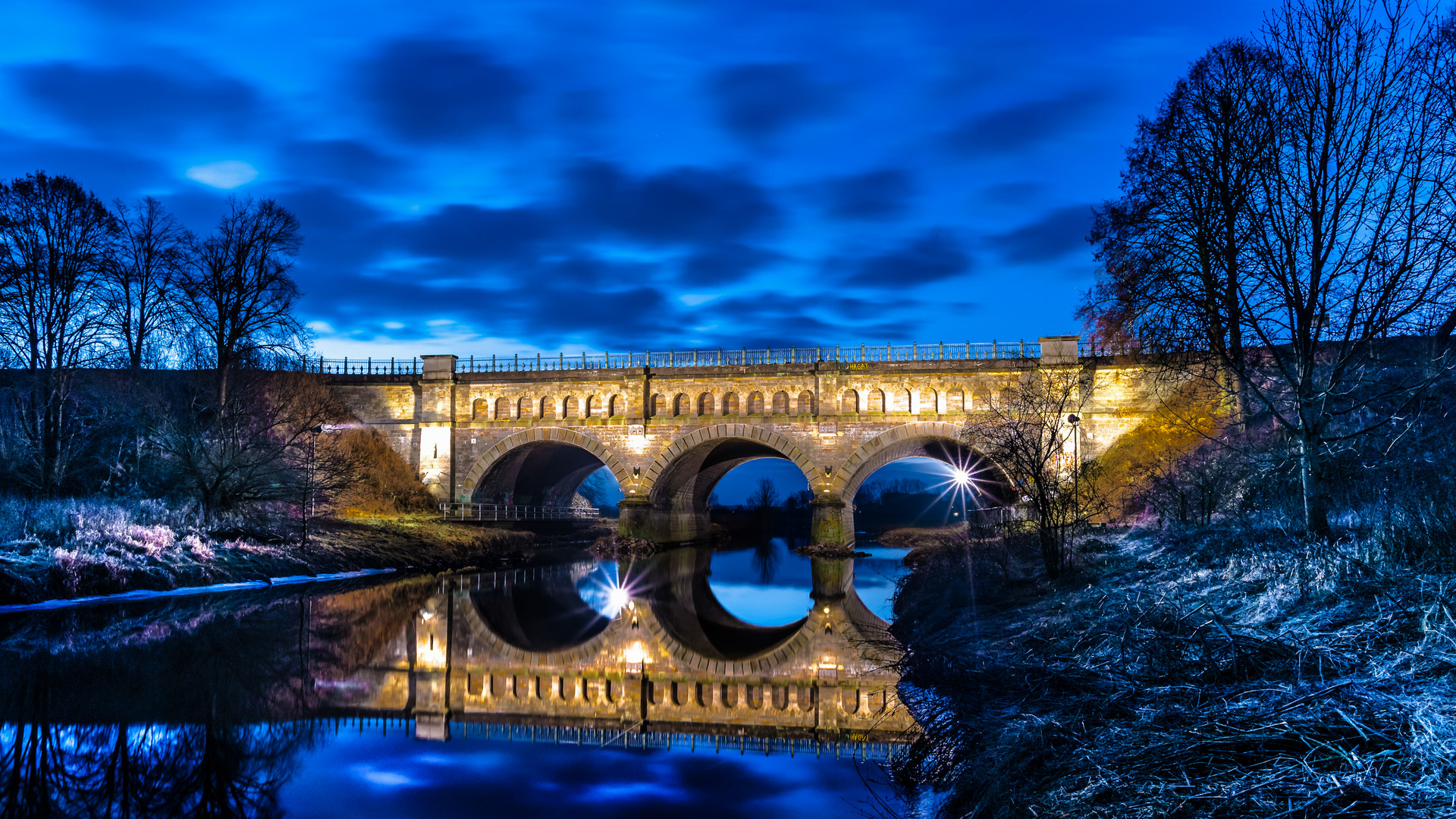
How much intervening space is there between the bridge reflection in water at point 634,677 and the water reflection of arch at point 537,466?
20.8 m

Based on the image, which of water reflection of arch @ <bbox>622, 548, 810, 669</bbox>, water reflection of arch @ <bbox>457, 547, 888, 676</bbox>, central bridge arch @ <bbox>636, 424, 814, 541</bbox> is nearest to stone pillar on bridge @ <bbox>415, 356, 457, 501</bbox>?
central bridge arch @ <bbox>636, 424, 814, 541</bbox>

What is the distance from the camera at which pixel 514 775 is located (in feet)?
26.5

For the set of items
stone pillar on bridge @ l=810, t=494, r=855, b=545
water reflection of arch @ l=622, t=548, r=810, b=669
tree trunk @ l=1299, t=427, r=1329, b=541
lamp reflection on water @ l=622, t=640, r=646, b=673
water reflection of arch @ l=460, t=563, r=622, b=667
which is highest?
tree trunk @ l=1299, t=427, r=1329, b=541

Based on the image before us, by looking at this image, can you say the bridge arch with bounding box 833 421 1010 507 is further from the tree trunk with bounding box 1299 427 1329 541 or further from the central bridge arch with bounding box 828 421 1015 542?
the tree trunk with bounding box 1299 427 1329 541

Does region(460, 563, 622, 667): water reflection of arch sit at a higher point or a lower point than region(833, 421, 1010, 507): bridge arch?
lower

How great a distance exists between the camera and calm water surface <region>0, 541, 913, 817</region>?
725cm

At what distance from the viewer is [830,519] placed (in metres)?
40.0

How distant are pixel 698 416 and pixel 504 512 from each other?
39.9 ft

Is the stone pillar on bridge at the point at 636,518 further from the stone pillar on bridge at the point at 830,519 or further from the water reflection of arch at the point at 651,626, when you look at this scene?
the water reflection of arch at the point at 651,626

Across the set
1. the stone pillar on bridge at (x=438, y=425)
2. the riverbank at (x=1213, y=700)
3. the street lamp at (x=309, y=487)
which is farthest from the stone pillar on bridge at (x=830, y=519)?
the riverbank at (x=1213, y=700)

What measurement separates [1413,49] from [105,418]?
109 ft

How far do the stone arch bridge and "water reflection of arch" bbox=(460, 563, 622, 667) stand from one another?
54.5ft

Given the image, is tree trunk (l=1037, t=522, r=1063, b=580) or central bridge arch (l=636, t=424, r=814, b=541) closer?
tree trunk (l=1037, t=522, r=1063, b=580)

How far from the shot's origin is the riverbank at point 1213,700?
4.26 metres
